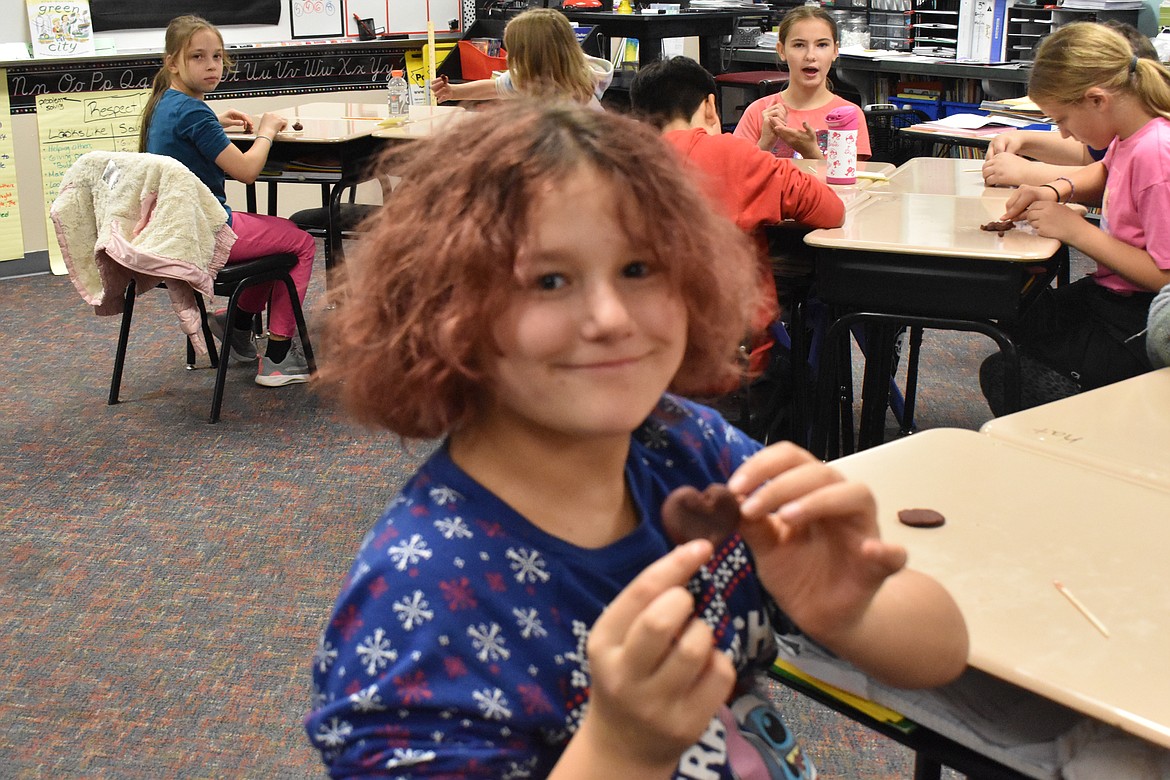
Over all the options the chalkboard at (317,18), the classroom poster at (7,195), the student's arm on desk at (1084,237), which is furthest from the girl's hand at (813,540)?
the chalkboard at (317,18)

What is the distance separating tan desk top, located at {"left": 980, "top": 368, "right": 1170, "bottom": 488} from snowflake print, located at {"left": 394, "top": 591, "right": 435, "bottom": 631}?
3.09 ft

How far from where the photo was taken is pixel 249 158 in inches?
151

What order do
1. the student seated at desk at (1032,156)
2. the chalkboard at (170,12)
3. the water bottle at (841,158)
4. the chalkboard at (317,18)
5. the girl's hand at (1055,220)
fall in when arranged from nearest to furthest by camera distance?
the girl's hand at (1055,220) < the student seated at desk at (1032,156) < the water bottle at (841,158) < the chalkboard at (170,12) < the chalkboard at (317,18)

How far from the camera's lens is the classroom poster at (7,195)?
5.12m

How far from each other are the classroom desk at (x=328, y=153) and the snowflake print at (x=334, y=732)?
337 centimetres

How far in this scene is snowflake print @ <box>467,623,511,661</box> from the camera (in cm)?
75

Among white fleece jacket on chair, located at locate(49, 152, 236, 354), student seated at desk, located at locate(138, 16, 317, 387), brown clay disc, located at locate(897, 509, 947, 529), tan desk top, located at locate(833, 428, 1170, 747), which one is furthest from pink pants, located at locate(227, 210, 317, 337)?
brown clay disc, located at locate(897, 509, 947, 529)

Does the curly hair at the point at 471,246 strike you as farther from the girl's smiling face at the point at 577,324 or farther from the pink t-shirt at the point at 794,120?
the pink t-shirt at the point at 794,120

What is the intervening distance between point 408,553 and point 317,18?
5755mm

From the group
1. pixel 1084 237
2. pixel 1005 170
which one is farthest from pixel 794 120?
pixel 1084 237

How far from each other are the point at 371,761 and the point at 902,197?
2657 millimetres

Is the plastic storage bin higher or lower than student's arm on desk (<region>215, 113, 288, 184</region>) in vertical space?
higher

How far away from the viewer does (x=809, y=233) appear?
267 centimetres

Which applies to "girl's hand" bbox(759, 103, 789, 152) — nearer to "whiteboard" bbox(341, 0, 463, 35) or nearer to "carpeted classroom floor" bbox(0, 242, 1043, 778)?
"carpeted classroom floor" bbox(0, 242, 1043, 778)
